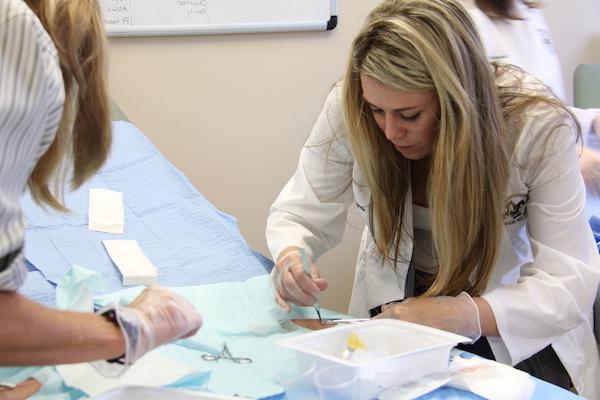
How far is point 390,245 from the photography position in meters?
1.51

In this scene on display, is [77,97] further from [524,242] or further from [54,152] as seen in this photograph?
[524,242]

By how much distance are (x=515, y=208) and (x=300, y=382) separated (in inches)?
23.7

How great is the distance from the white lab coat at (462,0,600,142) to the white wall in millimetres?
962

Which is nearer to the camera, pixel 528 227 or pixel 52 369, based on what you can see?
pixel 52 369

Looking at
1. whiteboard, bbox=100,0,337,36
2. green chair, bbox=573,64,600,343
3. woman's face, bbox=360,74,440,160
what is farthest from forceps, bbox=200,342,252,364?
green chair, bbox=573,64,600,343

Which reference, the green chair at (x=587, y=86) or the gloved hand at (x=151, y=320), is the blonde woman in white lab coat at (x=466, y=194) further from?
the green chair at (x=587, y=86)

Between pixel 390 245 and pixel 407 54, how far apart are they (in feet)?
1.33

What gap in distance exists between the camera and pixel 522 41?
1896 millimetres

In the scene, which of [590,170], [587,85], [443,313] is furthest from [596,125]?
[443,313]

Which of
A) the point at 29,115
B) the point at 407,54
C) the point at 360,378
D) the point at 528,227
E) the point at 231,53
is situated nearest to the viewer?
the point at 29,115

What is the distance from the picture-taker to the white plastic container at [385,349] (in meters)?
1.00

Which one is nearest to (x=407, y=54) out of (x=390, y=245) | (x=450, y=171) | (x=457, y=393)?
(x=450, y=171)

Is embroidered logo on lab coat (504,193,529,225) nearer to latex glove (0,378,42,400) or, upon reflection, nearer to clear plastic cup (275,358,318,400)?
clear plastic cup (275,358,318,400)

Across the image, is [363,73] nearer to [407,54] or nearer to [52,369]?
[407,54]
